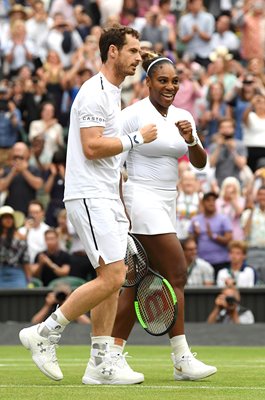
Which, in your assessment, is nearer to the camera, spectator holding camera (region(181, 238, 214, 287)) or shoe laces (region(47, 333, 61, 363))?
shoe laces (region(47, 333, 61, 363))

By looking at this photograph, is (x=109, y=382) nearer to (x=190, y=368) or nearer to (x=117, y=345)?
(x=117, y=345)

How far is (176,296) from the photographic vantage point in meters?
9.48

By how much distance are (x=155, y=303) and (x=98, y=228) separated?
1.01m

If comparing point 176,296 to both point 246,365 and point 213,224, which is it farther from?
point 213,224

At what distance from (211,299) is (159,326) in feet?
21.4

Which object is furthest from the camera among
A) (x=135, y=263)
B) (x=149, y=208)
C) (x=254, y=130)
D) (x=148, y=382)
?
(x=254, y=130)

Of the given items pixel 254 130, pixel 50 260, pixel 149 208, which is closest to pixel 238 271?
pixel 50 260

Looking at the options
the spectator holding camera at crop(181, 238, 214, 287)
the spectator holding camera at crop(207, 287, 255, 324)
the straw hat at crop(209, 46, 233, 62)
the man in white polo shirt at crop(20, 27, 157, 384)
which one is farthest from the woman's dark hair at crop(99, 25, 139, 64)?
the straw hat at crop(209, 46, 233, 62)

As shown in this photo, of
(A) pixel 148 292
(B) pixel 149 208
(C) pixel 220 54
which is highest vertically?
(C) pixel 220 54

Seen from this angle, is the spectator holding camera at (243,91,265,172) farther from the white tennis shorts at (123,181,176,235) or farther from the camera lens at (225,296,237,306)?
the white tennis shorts at (123,181,176,235)

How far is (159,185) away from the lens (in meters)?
9.74

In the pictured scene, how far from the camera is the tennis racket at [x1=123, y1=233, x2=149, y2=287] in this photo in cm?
963

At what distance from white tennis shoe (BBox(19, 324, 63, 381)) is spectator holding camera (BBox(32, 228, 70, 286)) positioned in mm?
8549

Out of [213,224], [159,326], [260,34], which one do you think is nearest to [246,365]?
[159,326]
